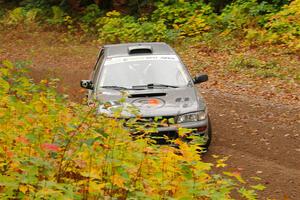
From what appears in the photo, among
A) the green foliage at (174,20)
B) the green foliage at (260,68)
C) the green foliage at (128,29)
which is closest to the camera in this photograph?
the green foliage at (260,68)

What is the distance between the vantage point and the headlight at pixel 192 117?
7957 mm

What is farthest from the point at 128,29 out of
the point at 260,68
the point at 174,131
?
the point at 174,131

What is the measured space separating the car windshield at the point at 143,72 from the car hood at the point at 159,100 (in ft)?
0.95

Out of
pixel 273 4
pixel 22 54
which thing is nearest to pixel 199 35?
pixel 273 4

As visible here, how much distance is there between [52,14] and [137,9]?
4.94m

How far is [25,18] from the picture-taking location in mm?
25500

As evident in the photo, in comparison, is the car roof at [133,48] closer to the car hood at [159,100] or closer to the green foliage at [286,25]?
the car hood at [159,100]

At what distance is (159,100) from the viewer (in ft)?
27.0

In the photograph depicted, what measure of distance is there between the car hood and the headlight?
69 mm

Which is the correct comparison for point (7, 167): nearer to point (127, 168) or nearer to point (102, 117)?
point (127, 168)

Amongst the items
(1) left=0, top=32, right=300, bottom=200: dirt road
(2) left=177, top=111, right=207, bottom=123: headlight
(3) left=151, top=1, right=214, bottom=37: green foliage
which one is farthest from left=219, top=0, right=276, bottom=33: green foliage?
(2) left=177, top=111, right=207, bottom=123: headlight

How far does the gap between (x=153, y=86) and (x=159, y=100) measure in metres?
0.56

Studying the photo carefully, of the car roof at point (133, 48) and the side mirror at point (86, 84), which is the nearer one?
the side mirror at point (86, 84)

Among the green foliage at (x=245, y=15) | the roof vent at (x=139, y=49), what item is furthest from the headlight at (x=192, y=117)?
the green foliage at (x=245, y=15)
